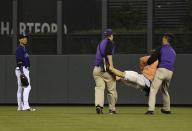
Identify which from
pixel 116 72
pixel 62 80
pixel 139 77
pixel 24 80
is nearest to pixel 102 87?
pixel 116 72

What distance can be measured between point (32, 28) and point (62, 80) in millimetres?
1803

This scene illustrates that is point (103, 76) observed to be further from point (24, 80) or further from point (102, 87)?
point (24, 80)

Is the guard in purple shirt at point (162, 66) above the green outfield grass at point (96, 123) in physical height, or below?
above

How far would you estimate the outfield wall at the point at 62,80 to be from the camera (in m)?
18.0

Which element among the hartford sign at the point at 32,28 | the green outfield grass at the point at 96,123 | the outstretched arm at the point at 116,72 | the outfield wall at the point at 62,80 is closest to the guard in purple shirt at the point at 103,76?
the outstretched arm at the point at 116,72

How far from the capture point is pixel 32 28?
1859 cm

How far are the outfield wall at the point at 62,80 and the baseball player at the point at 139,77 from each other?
3.59 m

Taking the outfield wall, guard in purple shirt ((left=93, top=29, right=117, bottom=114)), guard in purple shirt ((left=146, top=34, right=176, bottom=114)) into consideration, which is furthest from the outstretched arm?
the outfield wall

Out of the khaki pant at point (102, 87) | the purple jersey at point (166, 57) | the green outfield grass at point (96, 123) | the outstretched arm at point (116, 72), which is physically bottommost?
the green outfield grass at point (96, 123)

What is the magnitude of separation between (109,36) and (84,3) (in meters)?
4.90

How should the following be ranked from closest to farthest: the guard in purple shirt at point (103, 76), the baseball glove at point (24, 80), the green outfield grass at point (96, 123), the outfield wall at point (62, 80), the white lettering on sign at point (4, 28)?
1. the green outfield grass at point (96, 123)
2. the guard in purple shirt at point (103, 76)
3. the baseball glove at point (24, 80)
4. the outfield wall at point (62, 80)
5. the white lettering on sign at point (4, 28)

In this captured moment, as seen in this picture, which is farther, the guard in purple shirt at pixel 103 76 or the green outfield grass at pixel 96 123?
the guard in purple shirt at pixel 103 76

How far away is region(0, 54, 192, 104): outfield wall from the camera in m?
18.0

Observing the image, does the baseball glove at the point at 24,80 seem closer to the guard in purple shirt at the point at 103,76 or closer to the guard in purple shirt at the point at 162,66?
the guard in purple shirt at the point at 103,76
